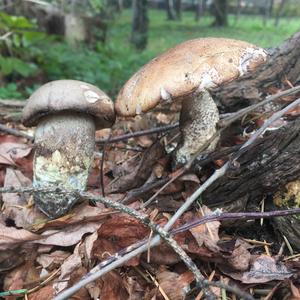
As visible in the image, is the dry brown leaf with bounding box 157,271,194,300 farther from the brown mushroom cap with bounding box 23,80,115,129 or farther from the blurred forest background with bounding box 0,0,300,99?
the blurred forest background with bounding box 0,0,300,99

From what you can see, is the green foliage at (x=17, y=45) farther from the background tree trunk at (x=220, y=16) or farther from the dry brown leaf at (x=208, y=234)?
the background tree trunk at (x=220, y=16)

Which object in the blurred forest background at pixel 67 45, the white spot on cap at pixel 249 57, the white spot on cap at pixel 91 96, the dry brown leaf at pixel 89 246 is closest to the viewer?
the dry brown leaf at pixel 89 246

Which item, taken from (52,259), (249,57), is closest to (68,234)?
(52,259)

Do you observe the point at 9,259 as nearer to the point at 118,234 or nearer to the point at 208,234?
the point at 118,234

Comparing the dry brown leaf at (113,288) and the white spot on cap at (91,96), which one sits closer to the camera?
the dry brown leaf at (113,288)

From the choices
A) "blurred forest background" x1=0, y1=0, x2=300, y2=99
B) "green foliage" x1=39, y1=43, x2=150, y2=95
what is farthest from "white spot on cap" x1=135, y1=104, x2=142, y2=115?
"green foliage" x1=39, y1=43, x2=150, y2=95

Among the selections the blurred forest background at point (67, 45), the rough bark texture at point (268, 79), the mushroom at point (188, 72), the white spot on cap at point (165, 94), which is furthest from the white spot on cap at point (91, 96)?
the blurred forest background at point (67, 45)

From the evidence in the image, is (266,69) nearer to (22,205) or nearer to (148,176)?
(148,176)
